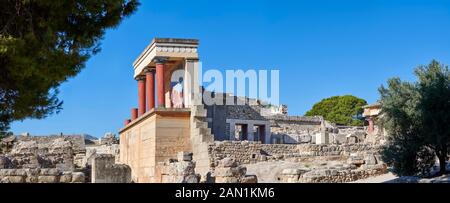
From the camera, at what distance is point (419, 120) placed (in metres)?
19.3

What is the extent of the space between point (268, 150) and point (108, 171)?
36.0ft

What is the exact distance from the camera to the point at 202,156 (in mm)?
23578

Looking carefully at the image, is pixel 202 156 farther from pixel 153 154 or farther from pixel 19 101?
pixel 19 101

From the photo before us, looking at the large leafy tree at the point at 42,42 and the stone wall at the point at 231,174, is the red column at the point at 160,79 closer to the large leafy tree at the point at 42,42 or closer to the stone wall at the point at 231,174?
the stone wall at the point at 231,174

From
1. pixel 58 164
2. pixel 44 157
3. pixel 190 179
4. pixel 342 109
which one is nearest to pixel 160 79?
pixel 58 164

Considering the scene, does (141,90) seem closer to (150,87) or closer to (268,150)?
(150,87)

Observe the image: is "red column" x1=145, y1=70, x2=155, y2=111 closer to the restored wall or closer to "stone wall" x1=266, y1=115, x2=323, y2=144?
the restored wall

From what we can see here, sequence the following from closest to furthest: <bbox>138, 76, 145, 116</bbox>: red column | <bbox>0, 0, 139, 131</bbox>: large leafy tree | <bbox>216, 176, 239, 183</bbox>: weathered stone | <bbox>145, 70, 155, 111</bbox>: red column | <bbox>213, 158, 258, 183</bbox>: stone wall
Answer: <bbox>0, 0, 139, 131</bbox>: large leafy tree < <bbox>216, 176, 239, 183</bbox>: weathered stone < <bbox>213, 158, 258, 183</bbox>: stone wall < <bbox>145, 70, 155, 111</bbox>: red column < <bbox>138, 76, 145, 116</bbox>: red column

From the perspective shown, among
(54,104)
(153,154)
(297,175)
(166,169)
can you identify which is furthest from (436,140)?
(54,104)

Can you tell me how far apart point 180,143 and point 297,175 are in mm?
5815

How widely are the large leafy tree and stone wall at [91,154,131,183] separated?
6360 mm

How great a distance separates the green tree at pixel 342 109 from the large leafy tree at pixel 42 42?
67.4 metres

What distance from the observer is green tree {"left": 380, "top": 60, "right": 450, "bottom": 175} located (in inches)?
739

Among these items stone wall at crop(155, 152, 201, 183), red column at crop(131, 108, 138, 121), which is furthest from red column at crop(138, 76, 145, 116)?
stone wall at crop(155, 152, 201, 183)
